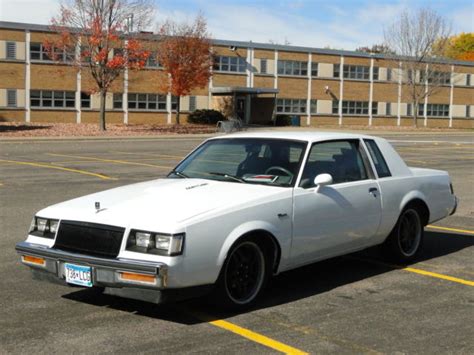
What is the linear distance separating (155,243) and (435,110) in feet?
236

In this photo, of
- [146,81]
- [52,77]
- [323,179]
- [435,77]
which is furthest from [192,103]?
[323,179]

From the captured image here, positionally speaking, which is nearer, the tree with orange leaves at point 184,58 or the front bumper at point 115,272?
the front bumper at point 115,272

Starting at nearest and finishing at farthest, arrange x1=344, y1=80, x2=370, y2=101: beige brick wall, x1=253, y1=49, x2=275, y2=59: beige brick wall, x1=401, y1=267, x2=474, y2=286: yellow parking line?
x1=401, y1=267, x2=474, y2=286: yellow parking line → x1=253, y1=49, x2=275, y2=59: beige brick wall → x1=344, y1=80, x2=370, y2=101: beige brick wall

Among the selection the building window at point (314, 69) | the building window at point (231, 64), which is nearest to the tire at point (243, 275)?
the building window at point (231, 64)

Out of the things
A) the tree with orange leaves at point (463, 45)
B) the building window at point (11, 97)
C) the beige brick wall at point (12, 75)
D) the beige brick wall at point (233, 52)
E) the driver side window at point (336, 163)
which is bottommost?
the driver side window at point (336, 163)

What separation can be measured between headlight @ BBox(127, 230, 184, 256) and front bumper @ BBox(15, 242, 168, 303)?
12 cm

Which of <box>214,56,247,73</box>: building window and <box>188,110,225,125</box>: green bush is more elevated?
<box>214,56,247,73</box>: building window

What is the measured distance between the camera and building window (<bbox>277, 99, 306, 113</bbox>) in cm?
6160

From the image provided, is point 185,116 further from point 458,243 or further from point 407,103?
point 458,243

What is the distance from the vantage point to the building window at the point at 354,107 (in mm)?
65250

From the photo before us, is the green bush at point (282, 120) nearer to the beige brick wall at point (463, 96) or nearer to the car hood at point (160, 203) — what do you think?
the beige brick wall at point (463, 96)

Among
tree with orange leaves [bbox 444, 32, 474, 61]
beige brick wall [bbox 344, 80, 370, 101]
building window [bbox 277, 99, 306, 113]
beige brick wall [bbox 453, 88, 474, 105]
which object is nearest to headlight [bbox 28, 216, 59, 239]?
building window [bbox 277, 99, 306, 113]

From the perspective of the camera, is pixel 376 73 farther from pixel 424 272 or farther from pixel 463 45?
pixel 424 272

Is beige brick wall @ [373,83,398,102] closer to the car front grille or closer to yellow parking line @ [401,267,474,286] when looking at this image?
yellow parking line @ [401,267,474,286]
